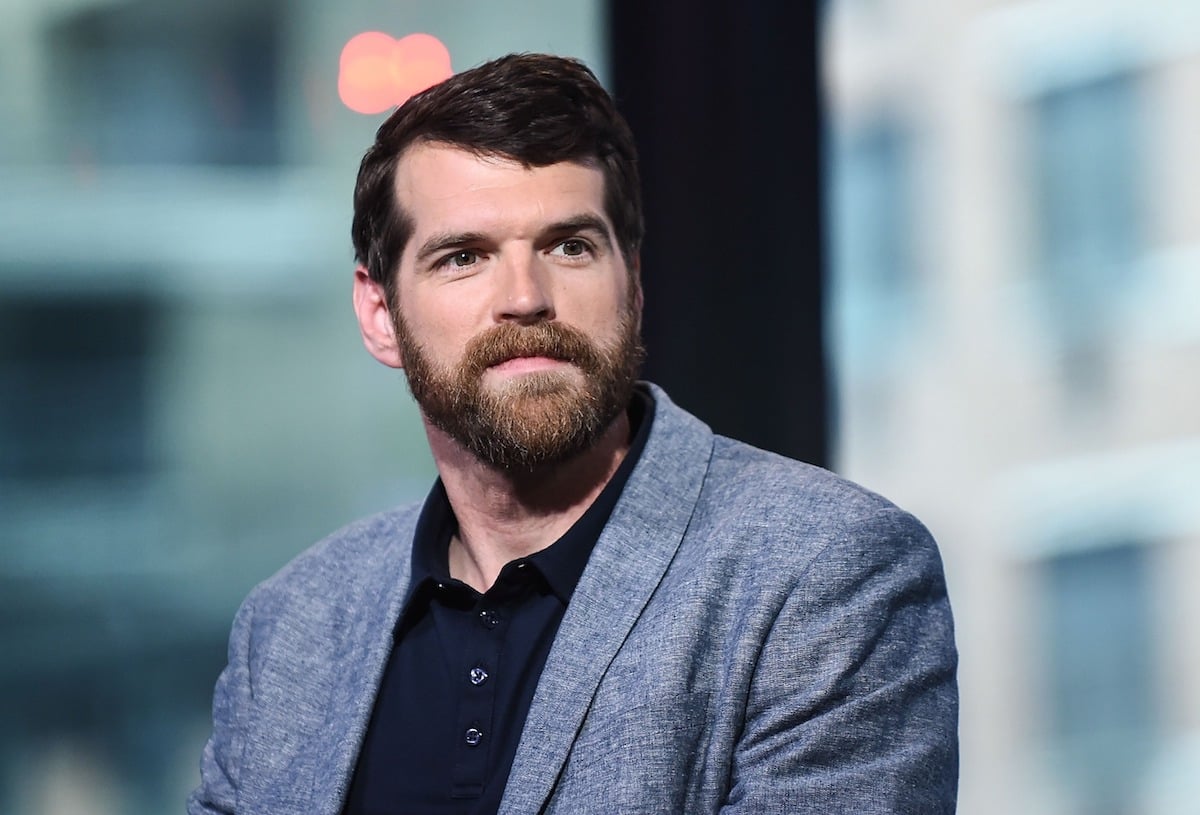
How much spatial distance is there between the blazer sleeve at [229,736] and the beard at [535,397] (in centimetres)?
42

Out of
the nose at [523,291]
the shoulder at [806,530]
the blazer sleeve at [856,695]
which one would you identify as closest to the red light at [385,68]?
the nose at [523,291]

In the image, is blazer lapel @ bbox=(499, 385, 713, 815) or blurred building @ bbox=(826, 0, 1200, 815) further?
blurred building @ bbox=(826, 0, 1200, 815)

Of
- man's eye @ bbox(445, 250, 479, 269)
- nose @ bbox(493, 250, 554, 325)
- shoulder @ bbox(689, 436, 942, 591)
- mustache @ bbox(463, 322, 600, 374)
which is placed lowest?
shoulder @ bbox(689, 436, 942, 591)

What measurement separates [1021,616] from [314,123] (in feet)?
10.1

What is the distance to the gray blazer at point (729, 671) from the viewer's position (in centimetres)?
129

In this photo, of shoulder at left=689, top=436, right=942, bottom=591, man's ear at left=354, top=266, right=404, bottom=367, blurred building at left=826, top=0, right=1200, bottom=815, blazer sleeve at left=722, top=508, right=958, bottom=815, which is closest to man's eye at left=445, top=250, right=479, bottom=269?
man's ear at left=354, top=266, right=404, bottom=367

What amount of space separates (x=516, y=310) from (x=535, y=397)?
3.7 inches

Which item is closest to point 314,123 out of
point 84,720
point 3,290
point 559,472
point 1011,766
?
point 3,290

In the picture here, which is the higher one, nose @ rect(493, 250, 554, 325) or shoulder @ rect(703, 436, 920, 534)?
nose @ rect(493, 250, 554, 325)

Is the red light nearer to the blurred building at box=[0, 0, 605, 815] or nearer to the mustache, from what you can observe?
the blurred building at box=[0, 0, 605, 815]

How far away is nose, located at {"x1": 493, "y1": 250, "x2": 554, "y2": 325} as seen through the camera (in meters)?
1.49

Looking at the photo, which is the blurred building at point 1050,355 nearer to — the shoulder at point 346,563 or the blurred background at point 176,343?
the blurred background at point 176,343

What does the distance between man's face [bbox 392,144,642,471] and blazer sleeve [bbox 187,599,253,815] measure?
1.29 ft

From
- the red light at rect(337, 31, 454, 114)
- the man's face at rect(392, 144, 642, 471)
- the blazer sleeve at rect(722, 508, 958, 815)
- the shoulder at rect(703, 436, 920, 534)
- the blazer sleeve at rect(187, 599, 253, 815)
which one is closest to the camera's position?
the blazer sleeve at rect(722, 508, 958, 815)
